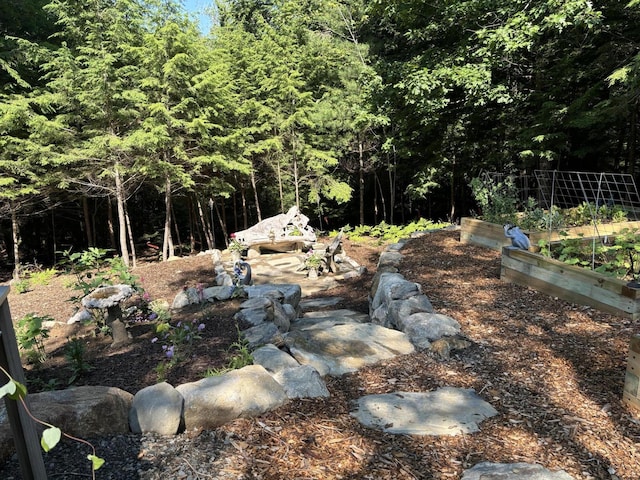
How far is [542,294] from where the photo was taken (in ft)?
13.5

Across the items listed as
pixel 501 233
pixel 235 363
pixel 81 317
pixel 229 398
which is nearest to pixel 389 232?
pixel 501 233

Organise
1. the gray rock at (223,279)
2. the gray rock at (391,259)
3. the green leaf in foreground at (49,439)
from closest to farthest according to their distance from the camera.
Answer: the green leaf in foreground at (49,439) < the gray rock at (391,259) < the gray rock at (223,279)

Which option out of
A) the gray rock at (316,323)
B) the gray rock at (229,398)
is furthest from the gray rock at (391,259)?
the gray rock at (229,398)

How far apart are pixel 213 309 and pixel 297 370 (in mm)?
2002

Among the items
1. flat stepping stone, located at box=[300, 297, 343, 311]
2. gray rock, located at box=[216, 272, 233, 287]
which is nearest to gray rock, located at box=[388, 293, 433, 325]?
flat stepping stone, located at box=[300, 297, 343, 311]

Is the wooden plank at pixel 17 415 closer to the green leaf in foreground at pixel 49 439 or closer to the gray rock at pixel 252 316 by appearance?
the green leaf in foreground at pixel 49 439

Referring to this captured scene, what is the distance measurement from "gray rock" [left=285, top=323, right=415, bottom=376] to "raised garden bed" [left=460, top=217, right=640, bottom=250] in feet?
8.64

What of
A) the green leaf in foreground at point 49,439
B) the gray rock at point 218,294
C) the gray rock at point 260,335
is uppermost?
the green leaf in foreground at point 49,439

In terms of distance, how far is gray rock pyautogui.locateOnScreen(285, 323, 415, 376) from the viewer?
→ 3.06m

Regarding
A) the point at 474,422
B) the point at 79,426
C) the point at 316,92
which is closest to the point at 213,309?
the point at 79,426

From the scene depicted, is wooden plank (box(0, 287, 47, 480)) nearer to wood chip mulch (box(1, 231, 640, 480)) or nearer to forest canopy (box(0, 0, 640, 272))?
wood chip mulch (box(1, 231, 640, 480))

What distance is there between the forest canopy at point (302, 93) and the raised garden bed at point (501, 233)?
2.46 metres

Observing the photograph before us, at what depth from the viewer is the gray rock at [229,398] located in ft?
6.81

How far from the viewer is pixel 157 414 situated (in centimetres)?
200
